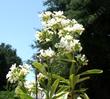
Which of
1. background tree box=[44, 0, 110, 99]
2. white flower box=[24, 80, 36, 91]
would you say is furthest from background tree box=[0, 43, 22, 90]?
white flower box=[24, 80, 36, 91]

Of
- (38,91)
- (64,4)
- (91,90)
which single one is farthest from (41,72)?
(64,4)

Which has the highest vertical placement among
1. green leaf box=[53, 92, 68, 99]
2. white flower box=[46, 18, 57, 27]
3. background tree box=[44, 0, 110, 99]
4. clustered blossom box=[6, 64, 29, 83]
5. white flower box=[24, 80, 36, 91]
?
background tree box=[44, 0, 110, 99]

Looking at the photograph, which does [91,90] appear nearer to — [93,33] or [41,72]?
[93,33]

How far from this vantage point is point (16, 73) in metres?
3.04

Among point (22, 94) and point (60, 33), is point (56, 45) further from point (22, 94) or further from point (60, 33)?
point (22, 94)

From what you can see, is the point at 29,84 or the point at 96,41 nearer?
the point at 29,84

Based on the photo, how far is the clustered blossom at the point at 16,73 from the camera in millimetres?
2998

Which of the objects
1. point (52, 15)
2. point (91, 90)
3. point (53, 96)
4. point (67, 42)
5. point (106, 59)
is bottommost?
point (53, 96)

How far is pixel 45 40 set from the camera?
2955 mm

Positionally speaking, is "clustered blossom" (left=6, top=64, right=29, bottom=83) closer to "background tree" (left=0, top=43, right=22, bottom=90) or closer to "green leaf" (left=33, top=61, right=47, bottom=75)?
"green leaf" (left=33, top=61, right=47, bottom=75)

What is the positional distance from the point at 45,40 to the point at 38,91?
0.32 meters

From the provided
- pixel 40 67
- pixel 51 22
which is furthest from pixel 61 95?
pixel 51 22

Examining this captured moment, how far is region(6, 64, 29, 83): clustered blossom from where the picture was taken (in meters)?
3.00

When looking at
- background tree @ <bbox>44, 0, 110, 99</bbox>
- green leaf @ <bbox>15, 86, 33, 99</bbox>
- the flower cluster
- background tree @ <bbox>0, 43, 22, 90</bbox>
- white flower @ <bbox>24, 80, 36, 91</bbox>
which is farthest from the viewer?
background tree @ <bbox>0, 43, 22, 90</bbox>
